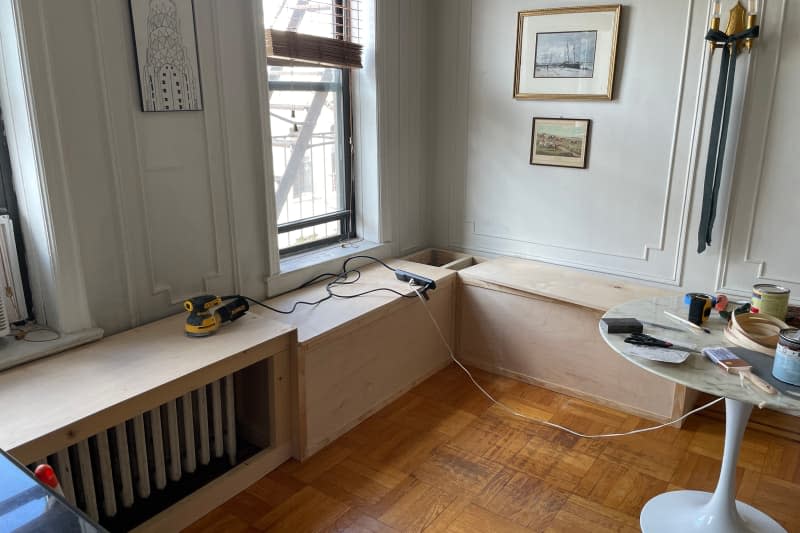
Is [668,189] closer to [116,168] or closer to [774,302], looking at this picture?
[774,302]

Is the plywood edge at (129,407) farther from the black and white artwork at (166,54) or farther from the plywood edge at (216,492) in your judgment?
the black and white artwork at (166,54)

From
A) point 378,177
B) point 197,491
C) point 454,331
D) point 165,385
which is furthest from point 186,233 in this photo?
point 454,331

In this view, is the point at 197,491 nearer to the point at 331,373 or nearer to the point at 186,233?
the point at 331,373

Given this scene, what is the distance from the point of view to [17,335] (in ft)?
6.81

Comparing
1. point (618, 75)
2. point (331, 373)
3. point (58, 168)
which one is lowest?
point (331, 373)

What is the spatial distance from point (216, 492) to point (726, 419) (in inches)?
70.0

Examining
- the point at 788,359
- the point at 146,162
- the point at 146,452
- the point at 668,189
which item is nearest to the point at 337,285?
the point at 146,162

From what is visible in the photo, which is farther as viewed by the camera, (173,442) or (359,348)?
(359,348)

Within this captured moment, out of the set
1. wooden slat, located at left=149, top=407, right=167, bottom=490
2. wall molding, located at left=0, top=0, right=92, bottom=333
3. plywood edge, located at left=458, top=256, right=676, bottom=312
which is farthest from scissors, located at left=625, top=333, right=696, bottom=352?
wall molding, located at left=0, top=0, right=92, bottom=333

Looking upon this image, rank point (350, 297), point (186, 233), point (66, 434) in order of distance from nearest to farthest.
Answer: point (66, 434)
point (186, 233)
point (350, 297)

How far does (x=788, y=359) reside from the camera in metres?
1.55

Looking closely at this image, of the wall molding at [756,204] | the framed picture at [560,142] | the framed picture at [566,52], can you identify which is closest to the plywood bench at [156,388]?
the framed picture at [560,142]

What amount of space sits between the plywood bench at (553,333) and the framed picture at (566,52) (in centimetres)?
93

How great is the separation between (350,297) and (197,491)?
41.7 inches
